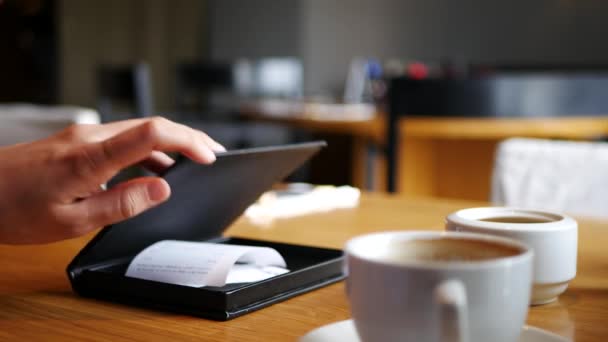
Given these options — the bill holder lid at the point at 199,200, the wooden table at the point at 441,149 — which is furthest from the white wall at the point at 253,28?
the bill holder lid at the point at 199,200

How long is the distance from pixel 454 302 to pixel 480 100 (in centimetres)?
154

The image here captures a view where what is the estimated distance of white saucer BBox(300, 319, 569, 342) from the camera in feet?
1.42

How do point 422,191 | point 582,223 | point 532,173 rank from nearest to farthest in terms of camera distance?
point 582,223, point 532,173, point 422,191

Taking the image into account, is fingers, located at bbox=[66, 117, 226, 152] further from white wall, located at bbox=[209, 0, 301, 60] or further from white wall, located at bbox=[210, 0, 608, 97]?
white wall, located at bbox=[209, 0, 301, 60]

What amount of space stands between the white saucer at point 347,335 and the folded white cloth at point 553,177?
890mm

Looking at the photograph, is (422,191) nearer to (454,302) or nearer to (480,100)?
(480,100)

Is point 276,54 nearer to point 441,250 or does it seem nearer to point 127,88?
point 127,88

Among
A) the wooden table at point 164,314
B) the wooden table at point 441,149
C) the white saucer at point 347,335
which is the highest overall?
the white saucer at point 347,335

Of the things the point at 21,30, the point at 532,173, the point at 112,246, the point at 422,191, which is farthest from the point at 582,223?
the point at 21,30

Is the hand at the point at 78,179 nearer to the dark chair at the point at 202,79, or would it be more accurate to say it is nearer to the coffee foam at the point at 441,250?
the coffee foam at the point at 441,250

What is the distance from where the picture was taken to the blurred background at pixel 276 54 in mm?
3887

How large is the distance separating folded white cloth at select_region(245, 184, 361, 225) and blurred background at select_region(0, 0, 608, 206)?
1730 millimetres

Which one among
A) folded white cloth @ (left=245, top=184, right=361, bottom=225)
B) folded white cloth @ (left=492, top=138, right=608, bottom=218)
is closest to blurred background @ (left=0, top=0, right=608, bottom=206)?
folded white cloth @ (left=492, top=138, right=608, bottom=218)

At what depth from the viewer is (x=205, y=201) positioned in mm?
671
